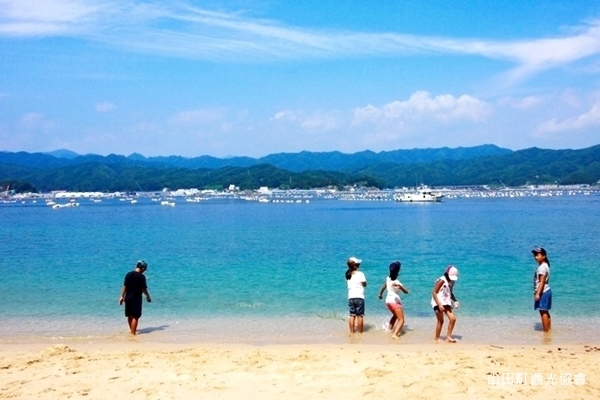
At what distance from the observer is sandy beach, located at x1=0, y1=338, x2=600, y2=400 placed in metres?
7.80

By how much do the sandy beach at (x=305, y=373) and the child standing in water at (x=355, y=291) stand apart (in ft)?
5.02

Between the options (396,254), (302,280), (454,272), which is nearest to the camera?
(454,272)

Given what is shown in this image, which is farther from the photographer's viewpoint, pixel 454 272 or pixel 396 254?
pixel 396 254

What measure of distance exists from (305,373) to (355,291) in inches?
150

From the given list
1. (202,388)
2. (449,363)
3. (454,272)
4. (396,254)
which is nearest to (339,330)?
(454,272)

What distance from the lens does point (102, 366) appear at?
371 inches

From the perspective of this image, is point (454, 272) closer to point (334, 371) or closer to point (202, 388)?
point (334, 371)

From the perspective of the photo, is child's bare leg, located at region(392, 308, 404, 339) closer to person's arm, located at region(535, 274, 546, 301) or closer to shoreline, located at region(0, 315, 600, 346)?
shoreline, located at region(0, 315, 600, 346)

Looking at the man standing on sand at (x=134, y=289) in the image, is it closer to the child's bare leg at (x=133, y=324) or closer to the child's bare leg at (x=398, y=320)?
the child's bare leg at (x=133, y=324)

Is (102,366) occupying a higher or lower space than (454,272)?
lower

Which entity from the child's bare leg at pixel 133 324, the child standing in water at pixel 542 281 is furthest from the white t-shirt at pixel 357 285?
the child's bare leg at pixel 133 324

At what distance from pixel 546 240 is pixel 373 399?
1375 inches

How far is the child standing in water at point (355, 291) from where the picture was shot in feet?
40.1

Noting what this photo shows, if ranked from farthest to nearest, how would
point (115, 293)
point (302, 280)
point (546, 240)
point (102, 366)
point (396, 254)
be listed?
point (546, 240), point (396, 254), point (302, 280), point (115, 293), point (102, 366)
